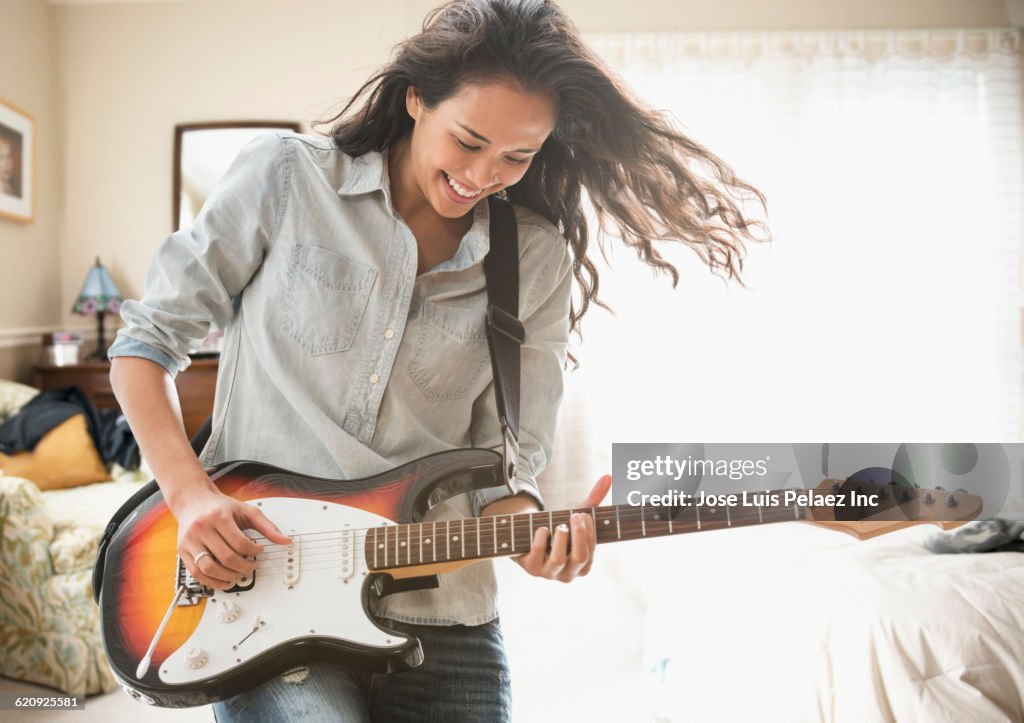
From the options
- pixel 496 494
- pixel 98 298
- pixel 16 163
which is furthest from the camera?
pixel 98 298

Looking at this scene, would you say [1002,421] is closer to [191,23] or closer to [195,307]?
[195,307]

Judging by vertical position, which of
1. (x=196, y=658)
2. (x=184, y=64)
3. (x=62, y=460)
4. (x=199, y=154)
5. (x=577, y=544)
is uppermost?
(x=184, y=64)

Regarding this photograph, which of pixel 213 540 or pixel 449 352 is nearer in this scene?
pixel 213 540

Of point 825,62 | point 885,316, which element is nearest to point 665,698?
point 885,316

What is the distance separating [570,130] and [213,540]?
0.69 meters

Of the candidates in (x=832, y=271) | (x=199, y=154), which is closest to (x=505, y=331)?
(x=832, y=271)

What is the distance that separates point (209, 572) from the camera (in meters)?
0.88

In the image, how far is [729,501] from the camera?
0.96 meters

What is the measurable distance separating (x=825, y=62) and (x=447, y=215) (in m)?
3.31

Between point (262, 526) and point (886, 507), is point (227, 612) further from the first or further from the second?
point (886, 507)

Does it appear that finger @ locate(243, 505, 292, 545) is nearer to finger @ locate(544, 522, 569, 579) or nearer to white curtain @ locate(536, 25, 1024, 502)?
finger @ locate(544, 522, 569, 579)

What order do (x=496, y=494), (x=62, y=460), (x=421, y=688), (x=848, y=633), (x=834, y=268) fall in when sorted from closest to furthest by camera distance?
1. (x=421, y=688)
2. (x=496, y=494)
3. (x=848, y=633)
4. (x=62, y=460)
5. (x=834, y=268)

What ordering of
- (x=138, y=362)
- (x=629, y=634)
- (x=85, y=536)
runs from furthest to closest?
(x=629, y=634) → (x=85, y=536) → (x=138, y=362)

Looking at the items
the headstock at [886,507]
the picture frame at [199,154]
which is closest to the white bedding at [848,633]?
the headstock at [886,507]
